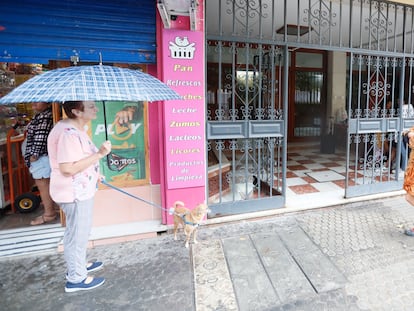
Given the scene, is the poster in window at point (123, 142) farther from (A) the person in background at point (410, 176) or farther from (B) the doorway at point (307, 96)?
(B) the doorway at point (307, 96)

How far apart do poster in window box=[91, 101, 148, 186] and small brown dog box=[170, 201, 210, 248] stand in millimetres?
678

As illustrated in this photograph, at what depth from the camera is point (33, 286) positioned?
8.16 ft

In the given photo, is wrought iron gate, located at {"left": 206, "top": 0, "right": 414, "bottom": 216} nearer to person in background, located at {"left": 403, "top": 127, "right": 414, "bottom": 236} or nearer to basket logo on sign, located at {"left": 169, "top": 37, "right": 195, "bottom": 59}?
basket logo on sign, located at {"left": 169, "top": 37, "right": 195, "bottom": 59}

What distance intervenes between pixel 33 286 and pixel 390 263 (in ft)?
10.9

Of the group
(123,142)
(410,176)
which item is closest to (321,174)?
(410,176)

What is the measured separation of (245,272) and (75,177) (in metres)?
1.72

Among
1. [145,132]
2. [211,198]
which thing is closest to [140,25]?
[145,132]

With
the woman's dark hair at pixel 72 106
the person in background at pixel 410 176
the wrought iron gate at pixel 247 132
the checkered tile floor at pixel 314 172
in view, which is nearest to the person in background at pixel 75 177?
Answer: the woman's dark hair at pixel 72 106

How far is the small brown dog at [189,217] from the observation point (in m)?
2.95

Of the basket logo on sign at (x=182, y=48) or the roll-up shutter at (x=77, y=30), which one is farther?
the basket logo on sign at (x=182, y=48)

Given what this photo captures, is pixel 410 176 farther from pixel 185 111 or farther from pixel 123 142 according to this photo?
pixel 123 142

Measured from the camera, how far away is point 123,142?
341 centimetres

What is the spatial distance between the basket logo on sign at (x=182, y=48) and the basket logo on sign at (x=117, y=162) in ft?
4.37

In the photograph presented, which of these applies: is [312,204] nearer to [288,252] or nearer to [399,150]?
[288,252]
